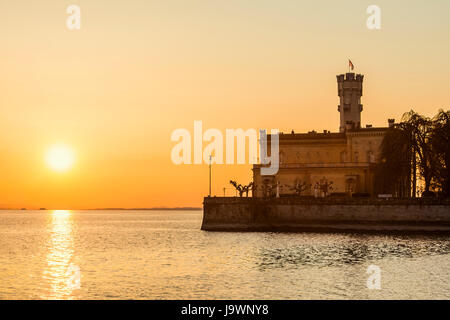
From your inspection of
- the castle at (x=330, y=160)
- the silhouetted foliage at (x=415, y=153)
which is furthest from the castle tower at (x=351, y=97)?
the silhouetted foliage at (x=415, y=153)

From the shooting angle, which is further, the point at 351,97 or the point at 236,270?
the point at 351,97

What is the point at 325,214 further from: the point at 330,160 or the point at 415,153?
the point at 330,160

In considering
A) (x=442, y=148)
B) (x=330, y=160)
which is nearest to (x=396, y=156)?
(x=442, y=148)

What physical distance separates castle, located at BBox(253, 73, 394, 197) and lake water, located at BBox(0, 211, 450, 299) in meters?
31.3

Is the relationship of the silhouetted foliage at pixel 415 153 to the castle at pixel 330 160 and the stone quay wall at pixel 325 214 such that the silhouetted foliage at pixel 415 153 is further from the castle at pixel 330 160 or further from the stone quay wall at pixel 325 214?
the castle at pixel 330 160

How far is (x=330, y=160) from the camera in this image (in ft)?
365

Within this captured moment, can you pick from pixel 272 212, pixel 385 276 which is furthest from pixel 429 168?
pixel 385 276

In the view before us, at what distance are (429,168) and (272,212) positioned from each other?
19.9 m

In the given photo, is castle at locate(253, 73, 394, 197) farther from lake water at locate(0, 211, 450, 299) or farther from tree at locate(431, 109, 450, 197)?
lake water at locate(0, 211, 450, 299)

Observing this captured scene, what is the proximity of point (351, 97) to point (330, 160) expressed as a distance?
17426 millimetres

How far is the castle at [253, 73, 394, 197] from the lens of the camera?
101062mm
